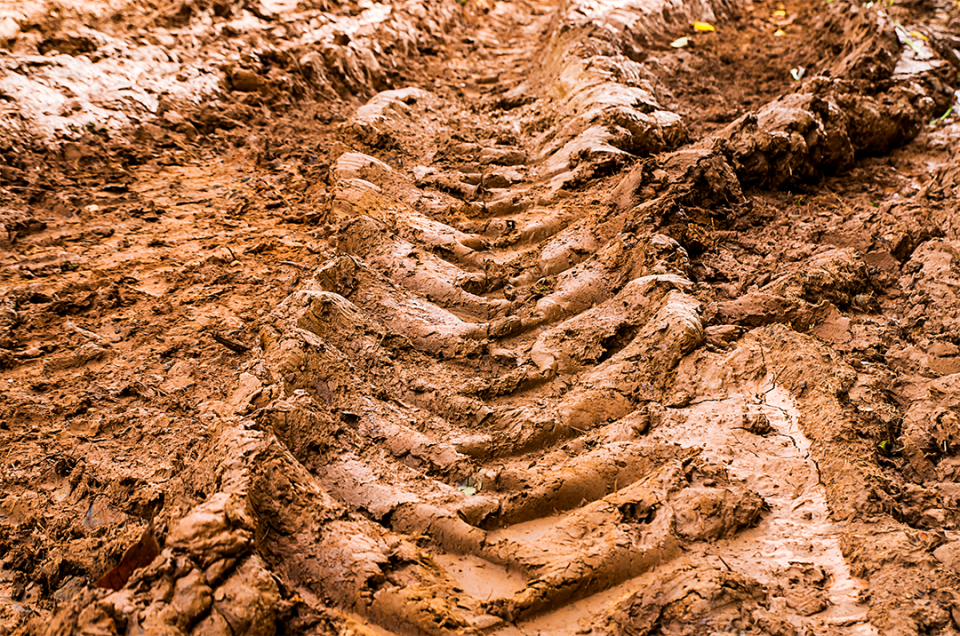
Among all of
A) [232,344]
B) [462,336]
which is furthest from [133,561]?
[462,336]

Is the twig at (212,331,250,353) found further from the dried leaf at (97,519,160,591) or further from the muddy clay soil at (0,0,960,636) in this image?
the dried leaf at (97,519,160,591)

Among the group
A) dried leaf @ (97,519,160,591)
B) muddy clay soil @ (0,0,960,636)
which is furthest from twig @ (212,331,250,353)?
dried leaf @ (97,519,160,591)

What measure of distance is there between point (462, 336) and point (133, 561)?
4.05 ft

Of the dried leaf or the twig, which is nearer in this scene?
the dried leaf

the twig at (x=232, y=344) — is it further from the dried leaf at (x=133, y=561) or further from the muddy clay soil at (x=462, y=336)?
the dried leaf at (x=133, y=561)

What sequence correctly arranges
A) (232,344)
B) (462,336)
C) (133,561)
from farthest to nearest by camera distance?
(462,336) < (232,344) < (133,561)

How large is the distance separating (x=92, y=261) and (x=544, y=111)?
2578 mm

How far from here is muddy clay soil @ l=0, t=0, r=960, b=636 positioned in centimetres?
139

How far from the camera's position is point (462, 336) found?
2.20 metres

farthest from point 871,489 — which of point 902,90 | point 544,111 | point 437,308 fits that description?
point 902,90

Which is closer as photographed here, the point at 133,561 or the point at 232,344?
the point at 133,561

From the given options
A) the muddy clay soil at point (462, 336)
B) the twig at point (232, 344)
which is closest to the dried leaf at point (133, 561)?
the muddy clay soil at point (462, 336)

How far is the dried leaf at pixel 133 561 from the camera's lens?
1.30 m

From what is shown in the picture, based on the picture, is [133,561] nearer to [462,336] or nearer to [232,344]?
[232,344]
